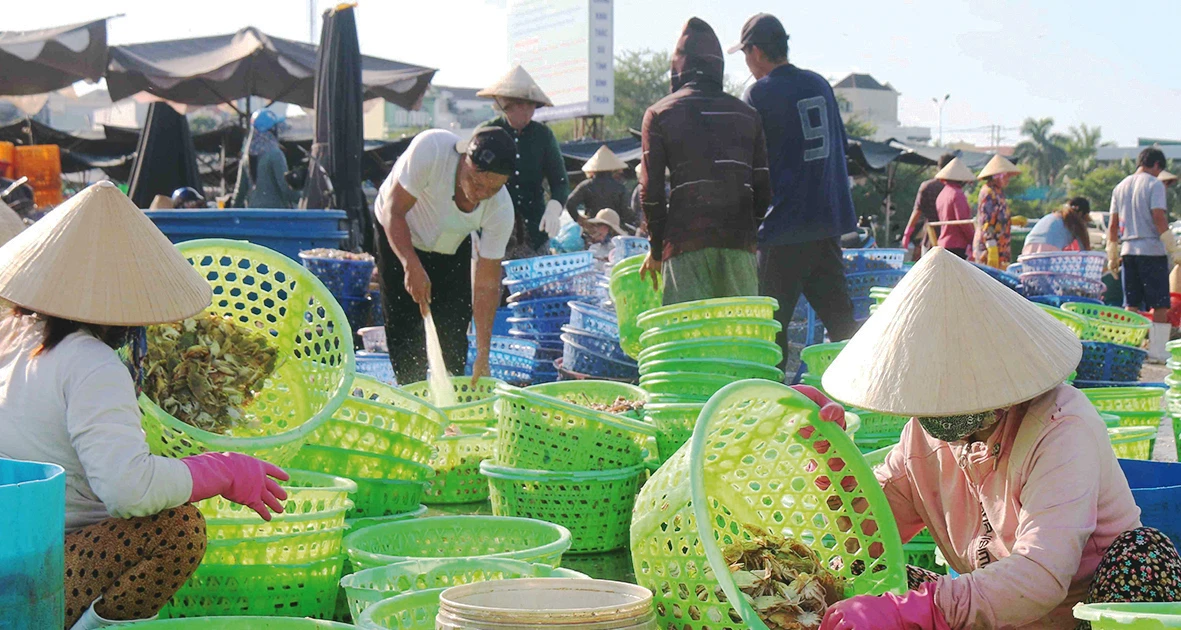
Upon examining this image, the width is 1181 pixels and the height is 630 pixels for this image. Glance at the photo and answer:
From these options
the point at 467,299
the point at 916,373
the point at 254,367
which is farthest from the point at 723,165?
the point at 916,373

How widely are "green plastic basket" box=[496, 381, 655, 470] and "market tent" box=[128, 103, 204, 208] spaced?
754 centimetres

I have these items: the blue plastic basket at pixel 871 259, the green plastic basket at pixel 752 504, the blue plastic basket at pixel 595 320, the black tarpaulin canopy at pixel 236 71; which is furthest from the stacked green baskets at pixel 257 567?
the black tarpaulin canopy at pixel 236 71

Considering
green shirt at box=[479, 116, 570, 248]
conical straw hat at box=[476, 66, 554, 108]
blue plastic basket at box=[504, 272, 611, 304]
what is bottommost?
blue plastic basket at box=[504, 272, 611, 304]

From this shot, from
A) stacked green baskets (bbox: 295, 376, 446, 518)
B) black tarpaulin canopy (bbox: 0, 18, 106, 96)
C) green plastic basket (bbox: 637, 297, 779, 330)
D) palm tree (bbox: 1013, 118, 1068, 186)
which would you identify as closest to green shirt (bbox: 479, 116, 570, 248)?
green plastic basket (bbox: 637, 297, 779, 330)

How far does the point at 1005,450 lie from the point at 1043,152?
8646 cm

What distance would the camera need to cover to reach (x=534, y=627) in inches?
77.5

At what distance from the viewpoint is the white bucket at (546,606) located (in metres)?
1.97

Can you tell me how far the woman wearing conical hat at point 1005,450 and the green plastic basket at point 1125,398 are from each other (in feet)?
7.15

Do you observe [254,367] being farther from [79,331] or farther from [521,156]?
[521,156]

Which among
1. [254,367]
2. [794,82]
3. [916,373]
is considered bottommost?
[254,367]

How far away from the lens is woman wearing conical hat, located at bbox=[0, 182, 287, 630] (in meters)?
2.34

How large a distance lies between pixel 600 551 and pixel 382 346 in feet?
11.8

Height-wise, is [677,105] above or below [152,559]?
above

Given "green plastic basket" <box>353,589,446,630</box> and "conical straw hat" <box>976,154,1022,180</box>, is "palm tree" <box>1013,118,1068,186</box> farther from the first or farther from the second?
A: "green plastic basket" <box>353,589,446,630</box>
